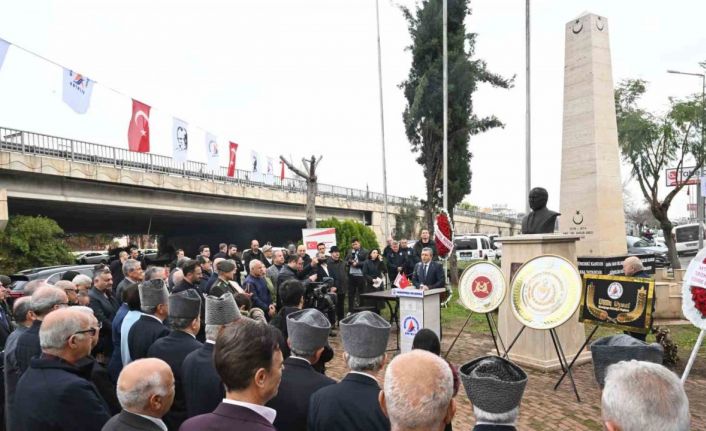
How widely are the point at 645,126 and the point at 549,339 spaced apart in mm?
17073

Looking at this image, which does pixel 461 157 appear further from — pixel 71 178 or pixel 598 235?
pixel 71 178

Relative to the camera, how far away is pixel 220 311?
3.53 m

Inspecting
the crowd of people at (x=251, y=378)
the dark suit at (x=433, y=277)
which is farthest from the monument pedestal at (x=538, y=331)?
the crowd of people at (x=251, y=378)

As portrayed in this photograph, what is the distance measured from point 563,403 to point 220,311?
170 inches

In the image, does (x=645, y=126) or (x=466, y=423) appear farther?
(x=645, y=126)

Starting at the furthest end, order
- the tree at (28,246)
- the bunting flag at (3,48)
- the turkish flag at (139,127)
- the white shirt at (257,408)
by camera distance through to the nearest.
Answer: the tree at (28,246)
the turkish flag at (139,127)
the bunting flag at (3,48)
the white shirt at (257,408)

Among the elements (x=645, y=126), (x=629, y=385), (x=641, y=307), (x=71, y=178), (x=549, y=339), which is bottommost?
(x=549, y=339)

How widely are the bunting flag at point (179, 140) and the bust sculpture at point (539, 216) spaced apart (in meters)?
14.1

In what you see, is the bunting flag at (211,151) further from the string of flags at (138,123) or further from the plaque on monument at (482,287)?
the plaque on monument at (482,287)

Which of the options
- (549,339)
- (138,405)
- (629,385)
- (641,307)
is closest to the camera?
(629,385)

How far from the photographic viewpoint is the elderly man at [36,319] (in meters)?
3.64

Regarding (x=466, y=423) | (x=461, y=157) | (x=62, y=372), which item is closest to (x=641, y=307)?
(x=466, y=423)

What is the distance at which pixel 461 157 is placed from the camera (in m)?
22.0

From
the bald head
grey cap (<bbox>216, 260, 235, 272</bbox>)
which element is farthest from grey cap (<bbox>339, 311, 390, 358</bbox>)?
grey cap (<bbox>216, 260, 235, 272</bbox>)
